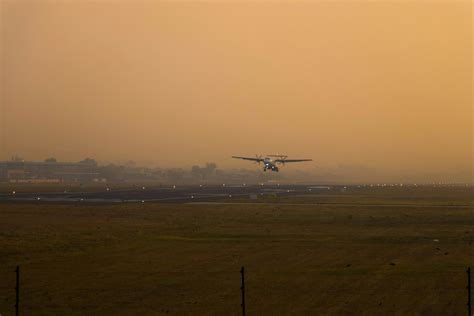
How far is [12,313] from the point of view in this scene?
21.7m

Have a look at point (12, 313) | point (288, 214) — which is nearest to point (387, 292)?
point (12, 313)

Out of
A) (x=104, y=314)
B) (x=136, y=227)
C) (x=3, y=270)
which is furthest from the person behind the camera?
(x=136, y=227)

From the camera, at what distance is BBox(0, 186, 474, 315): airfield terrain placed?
75.7ft

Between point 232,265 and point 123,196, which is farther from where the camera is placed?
point 123,196

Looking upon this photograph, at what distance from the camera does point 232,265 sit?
32.6m

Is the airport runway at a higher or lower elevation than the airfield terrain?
higher

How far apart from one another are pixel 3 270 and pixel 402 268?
696 inches

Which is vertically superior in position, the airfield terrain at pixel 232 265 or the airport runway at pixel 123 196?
the airport runway at pixel 123 196

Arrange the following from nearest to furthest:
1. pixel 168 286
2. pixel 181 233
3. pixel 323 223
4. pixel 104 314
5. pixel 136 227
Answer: pixel 104 314, pixel 168 286, pixel 181 233, pixel 136 227, pixel 323 223

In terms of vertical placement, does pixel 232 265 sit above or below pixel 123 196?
below

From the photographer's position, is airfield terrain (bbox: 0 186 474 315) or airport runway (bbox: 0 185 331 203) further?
airport runway (bbox: 0 185 331 203)

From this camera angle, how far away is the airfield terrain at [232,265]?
23.1 metres

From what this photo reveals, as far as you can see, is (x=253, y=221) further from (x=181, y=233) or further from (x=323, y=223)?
(x=181, y=233)

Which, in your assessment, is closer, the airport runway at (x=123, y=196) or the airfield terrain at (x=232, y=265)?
the airfield terrain at (x=232, y=265)
